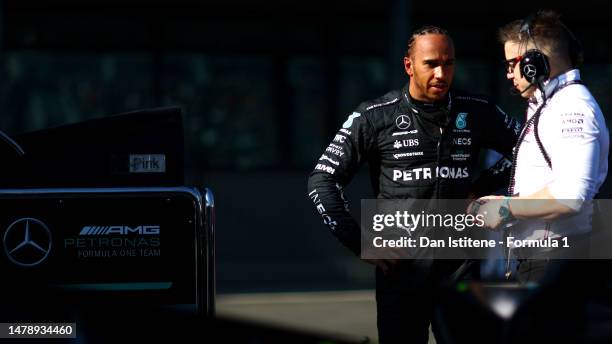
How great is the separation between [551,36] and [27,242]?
178 cm

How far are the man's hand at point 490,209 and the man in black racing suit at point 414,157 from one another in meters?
0.15

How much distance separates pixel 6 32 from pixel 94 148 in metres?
9.96

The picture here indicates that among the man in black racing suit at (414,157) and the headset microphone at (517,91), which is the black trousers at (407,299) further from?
the headset microphone at (517,91)

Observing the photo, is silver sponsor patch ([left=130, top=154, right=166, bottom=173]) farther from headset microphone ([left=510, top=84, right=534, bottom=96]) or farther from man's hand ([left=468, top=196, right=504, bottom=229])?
headset microphone ([left=510, top=84, right=534, bottom=96])

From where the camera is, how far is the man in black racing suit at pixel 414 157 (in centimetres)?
388

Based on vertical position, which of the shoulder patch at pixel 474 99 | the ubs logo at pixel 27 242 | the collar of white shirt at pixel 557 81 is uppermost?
Result: the collar of white shirt at pixel 557 81

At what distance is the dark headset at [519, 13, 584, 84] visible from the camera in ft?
11.3

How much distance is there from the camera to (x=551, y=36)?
3.51 m

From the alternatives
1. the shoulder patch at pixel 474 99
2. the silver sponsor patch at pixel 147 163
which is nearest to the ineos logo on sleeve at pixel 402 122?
the shoulder patch at pixel 474 99

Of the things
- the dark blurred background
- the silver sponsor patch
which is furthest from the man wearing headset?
the dark blurred background

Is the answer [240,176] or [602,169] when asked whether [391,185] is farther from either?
[240,176]

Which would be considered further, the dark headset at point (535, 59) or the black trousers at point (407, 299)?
the black trousers at point (407, 299)

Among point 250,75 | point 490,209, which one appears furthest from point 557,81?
point 250,75

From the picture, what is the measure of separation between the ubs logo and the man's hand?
56.5 inches
